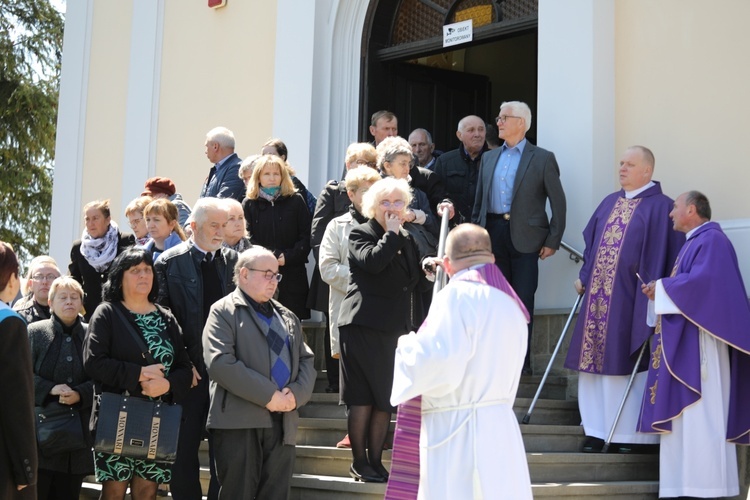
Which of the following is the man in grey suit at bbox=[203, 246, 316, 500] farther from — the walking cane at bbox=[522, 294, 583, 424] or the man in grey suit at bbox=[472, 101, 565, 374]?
the man in grey suit at bbox=[472, 101, 565, 374]

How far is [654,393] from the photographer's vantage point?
23.4 ft

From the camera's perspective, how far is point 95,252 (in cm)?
856

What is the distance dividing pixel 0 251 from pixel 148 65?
753 centimetres

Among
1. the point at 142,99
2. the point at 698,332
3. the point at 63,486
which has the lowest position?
the point at 63,486

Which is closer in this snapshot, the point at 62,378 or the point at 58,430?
the point at 58,430

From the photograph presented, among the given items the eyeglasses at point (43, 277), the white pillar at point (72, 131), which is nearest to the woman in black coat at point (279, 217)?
the eyeglasses at point (43, 277)

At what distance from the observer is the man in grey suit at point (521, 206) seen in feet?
26.7

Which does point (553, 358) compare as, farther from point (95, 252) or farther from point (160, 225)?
point (95, 252)

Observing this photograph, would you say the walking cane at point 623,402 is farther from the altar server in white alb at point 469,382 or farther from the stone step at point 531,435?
the altar server in white alb at point 469,382

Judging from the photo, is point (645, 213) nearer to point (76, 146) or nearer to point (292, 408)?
point (292, 408)

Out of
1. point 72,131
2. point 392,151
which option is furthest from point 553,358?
point 72,131

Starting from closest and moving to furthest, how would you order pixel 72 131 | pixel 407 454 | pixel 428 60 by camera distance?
1. pixel 407 454
2. pixel 428 60
3. pixel 72 131

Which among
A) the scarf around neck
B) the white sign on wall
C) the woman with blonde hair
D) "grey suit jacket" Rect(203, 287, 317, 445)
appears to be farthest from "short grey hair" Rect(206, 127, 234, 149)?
"grey suit jacket" Rect(203, 287, 317, 445)

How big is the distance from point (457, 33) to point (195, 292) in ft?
13.7
